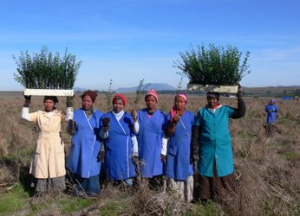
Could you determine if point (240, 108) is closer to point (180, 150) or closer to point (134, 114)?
point (180, 150)

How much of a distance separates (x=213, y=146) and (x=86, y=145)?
1.95 m

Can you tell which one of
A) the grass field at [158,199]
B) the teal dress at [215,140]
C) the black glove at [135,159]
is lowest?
the grass field at [158,199]

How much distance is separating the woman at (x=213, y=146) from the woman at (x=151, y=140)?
546mm

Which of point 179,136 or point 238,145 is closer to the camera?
point 179,136

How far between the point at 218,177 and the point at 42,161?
2728 mm

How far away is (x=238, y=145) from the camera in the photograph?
9.50m

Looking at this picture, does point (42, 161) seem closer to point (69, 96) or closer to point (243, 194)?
point (69, 96)

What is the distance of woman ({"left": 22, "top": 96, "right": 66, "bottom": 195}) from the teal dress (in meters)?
2.24

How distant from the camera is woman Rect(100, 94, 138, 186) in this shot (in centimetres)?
547

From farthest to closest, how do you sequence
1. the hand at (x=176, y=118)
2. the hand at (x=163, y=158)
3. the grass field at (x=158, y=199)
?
the hand at (x=163, y=158) → the hand at (x=176, y=118) → the grass field at (x=158, y=199)

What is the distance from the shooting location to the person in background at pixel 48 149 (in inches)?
219

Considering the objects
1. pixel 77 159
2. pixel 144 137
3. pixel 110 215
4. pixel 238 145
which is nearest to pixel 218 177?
pixel 144 137

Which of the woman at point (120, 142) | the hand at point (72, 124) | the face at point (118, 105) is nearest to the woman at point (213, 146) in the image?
the woman at point (120, 142)

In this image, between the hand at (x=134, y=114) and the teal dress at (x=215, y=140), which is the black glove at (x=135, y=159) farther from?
the teal dress at (x=215, y=140)
